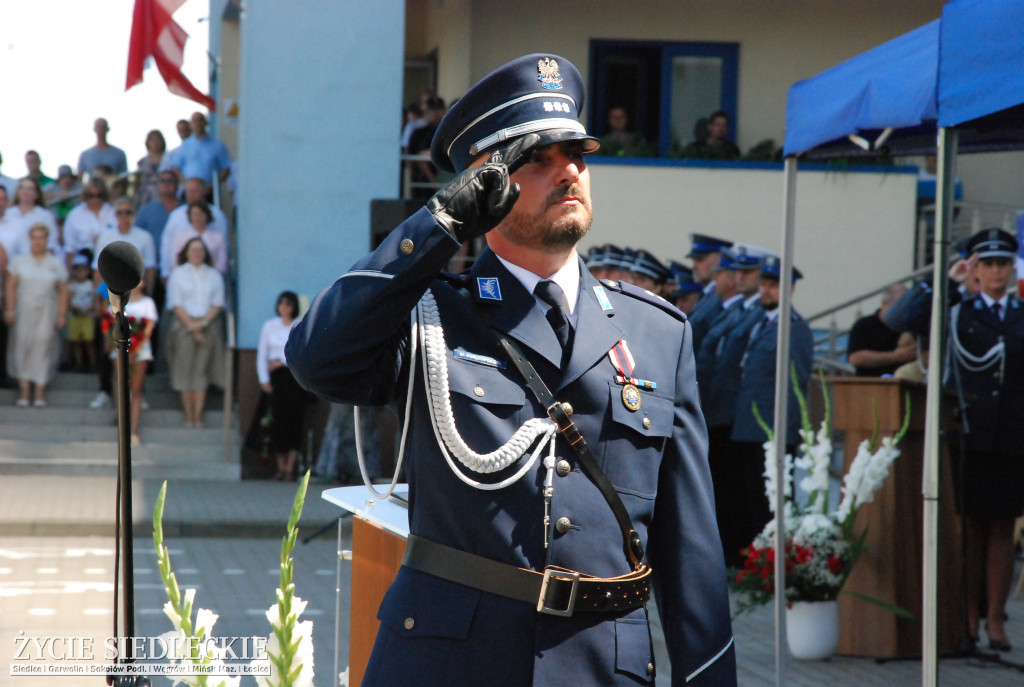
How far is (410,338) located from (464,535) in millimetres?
404

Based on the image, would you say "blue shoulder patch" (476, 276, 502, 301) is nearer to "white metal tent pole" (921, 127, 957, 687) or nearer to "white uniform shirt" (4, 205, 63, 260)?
"white metal tent pole" (921, 127, 957, 687)

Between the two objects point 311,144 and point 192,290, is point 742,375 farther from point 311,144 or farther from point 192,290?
point 192,290

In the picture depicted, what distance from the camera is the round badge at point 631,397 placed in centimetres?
262

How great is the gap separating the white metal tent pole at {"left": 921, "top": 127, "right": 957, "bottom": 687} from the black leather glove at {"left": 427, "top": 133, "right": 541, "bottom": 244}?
2518 mm

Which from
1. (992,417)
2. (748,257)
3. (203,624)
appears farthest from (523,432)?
(748,257)

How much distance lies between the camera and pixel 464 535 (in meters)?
2.52

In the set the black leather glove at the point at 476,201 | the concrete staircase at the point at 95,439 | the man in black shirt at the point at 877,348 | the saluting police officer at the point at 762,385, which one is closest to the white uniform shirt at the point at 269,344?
the concrete staircase at the point at 95,439

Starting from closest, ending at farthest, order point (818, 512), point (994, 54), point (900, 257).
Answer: point (994, 54) → point (818, 512) → point (900, 257)

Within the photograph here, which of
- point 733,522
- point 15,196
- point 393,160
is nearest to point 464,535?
point 733,522

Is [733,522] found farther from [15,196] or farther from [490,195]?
[15,196]

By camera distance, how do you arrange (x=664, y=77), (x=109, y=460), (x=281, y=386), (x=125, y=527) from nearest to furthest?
(x=125, y=527)
(x=281, y=386)
(x=109, y=460)
(x=664, y=77)

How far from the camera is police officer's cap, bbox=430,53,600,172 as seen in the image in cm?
267

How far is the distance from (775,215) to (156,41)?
8.60 meters

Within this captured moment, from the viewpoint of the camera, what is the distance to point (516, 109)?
271cm
